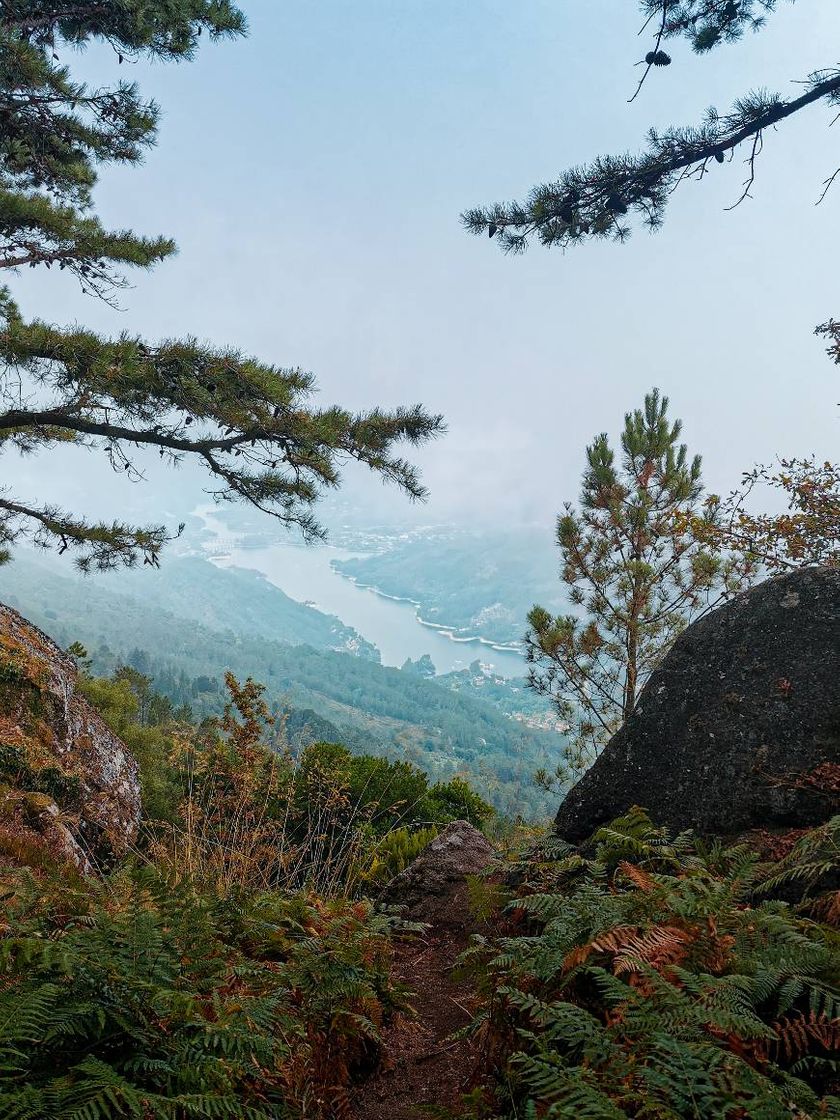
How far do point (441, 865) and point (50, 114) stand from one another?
782 cm

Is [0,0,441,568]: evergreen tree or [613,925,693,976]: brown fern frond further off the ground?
[0,0,441,568]: evergreen tree

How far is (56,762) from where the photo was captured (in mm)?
4785

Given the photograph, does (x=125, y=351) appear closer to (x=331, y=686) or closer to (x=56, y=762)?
(x=56, y=762)

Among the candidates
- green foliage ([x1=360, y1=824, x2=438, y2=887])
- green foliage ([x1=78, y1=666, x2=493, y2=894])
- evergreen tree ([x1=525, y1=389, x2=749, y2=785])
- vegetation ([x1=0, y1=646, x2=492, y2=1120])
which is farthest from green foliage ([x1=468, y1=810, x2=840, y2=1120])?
evergreen tree ([x1=525, y1=389, x2=749, y2=785])

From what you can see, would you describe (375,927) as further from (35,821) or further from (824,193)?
(824,193)

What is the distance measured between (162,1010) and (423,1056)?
1.57 metres

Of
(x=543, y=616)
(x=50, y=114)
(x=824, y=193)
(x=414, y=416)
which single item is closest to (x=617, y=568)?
(x=543, y=616)

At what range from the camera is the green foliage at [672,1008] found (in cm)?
132

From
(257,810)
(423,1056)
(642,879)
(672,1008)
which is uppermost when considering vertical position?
(642,879)

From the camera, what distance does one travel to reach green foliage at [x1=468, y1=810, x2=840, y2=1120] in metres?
1.32

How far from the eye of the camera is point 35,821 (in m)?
4.04

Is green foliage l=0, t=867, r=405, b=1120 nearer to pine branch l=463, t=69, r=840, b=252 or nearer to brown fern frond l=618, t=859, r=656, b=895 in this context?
brown fern frond l=618, t=859, r=656, b=895

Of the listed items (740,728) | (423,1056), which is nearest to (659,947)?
(423,1056)

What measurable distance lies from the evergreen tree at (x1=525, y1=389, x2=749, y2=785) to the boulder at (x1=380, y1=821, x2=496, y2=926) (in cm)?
350
